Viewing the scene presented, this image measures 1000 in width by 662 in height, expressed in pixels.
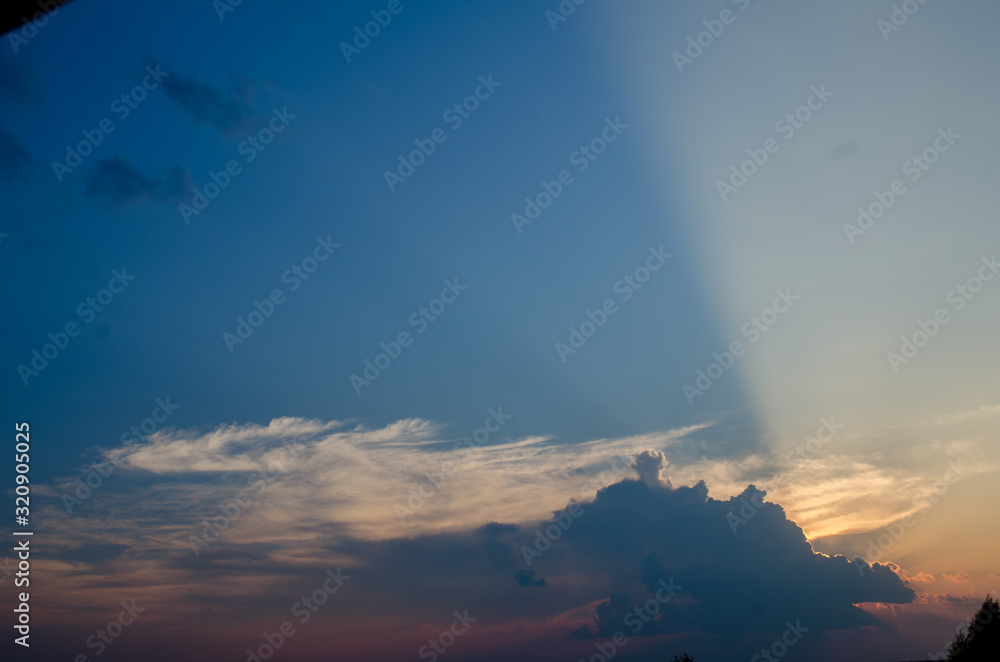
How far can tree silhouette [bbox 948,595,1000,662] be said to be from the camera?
52.8 m

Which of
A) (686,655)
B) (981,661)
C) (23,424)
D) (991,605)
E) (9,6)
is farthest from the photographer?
(686,655)

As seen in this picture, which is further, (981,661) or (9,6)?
(981,661)

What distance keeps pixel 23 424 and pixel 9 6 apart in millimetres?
29758

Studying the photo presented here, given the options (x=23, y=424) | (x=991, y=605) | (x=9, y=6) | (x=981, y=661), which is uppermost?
(x=23, y=424)

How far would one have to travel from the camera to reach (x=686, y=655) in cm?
6362

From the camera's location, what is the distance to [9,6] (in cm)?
708

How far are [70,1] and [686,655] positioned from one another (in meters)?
75.9

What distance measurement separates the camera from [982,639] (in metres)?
54.3

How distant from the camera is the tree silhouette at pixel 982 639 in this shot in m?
52.8

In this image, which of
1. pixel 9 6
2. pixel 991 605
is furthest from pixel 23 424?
pixel 991 605

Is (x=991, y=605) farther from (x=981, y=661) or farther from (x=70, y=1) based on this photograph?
(x=70, y=1)

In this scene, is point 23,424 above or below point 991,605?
above

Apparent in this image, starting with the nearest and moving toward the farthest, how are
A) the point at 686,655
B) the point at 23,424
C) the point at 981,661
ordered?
the point at 23,424
the point at 981,661
the point at 686,655

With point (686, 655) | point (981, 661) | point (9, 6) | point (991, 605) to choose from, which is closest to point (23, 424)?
point (9, 6)
